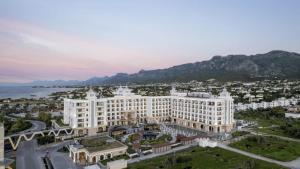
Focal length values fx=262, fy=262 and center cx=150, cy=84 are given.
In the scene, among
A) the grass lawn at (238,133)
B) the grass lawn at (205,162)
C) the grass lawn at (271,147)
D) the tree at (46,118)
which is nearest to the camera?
the grass lawn at (205,162)

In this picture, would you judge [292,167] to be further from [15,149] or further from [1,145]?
[15,149]

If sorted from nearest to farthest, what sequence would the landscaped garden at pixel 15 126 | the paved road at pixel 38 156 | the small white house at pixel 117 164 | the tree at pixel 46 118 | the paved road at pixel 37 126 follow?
the small white house at pixel 117 164 < the paved road at pixel 38 156 < the landscaped garden at pixel 15 126 < the paved road at pixel 37 126 < the tree at pixel 46 118

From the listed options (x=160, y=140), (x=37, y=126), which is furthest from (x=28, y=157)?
(x=160, y=140)

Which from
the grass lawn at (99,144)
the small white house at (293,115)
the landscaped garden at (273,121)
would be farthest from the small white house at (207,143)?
the small white house at (293,115)

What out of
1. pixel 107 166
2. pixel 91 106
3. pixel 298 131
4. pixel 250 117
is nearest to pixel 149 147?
pixel 107 166

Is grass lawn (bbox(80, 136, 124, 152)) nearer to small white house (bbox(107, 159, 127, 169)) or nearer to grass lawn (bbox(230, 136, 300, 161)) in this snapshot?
small white house (bbox(107, 159, 127, 169))

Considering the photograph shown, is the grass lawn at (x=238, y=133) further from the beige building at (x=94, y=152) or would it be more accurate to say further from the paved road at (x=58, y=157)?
the paved road at (x=58, y=157)

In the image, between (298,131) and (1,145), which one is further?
(298,131)

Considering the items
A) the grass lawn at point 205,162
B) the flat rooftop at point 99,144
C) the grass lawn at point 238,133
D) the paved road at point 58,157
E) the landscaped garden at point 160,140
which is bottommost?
the paved road at point 58,157
